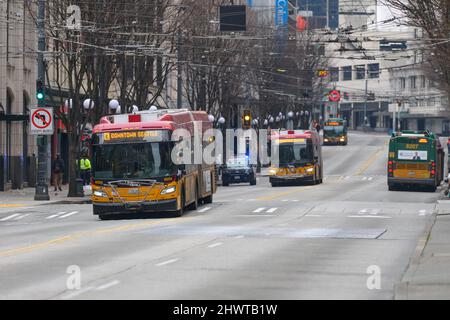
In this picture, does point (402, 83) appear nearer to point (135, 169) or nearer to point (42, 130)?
point (42, 130)

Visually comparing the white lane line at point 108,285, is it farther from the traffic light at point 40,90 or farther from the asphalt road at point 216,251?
the traffic light at point 40,90

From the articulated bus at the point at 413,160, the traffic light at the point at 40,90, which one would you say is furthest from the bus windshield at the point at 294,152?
the traffic light at the point at 40,90

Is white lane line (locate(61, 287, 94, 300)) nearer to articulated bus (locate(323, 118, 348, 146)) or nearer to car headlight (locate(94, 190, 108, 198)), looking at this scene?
car headlight (locate(94, 190, 108, 198))

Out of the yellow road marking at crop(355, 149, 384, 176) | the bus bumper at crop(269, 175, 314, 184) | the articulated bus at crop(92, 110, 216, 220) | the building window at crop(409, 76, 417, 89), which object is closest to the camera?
the articulated bus at crop(92, 110, 216, 220)

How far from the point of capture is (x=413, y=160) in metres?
61.1

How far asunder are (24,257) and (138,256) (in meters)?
2.06

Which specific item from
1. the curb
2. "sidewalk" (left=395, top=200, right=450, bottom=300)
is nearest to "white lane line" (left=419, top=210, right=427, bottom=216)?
the curb

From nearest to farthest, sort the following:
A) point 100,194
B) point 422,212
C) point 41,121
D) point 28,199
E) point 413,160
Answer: point 100,194 → point 422,212 → point 41,121 → point 28,199 → point 413,160

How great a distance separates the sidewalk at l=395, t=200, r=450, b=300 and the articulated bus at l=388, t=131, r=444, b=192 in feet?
101

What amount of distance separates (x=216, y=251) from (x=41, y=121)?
25881 mm

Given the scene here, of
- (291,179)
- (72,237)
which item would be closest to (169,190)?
(72,237)

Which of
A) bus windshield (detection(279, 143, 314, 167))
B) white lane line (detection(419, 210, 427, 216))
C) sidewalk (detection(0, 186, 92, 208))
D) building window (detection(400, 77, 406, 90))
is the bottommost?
sidewalk (detection(0, 186, 92, 208))

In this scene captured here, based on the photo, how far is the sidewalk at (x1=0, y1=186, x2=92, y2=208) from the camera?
151ft

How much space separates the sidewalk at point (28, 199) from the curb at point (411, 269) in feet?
64.5
